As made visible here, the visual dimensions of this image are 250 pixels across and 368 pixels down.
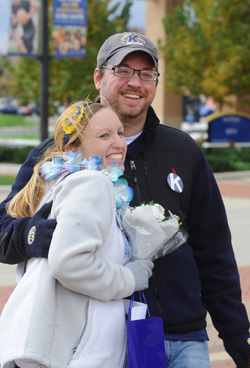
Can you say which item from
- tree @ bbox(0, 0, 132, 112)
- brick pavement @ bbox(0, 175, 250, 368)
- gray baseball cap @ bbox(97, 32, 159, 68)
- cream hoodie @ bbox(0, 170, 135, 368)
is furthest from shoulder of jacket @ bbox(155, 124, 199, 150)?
tree @ bbox(0, 0, 132, 112)

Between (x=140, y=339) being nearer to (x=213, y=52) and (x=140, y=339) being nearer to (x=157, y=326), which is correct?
(x=157, y=326)

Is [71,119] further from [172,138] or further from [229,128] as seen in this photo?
[229,128]

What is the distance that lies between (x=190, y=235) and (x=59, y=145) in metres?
0.81

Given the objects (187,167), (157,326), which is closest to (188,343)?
(157,326)

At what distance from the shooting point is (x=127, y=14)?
27.9 meters

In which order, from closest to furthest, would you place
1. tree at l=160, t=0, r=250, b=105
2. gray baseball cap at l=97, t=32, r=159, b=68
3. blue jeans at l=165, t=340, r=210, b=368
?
blue jeans at l=165, t=340, r=210, b=368 < gray baseball cap at l=97, t=32, r=159, b=68 < tree at l=160, t=0, r=250, b=105

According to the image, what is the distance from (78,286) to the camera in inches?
83.2

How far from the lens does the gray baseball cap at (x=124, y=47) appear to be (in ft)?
8.94

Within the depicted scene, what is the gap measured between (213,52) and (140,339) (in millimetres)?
21930

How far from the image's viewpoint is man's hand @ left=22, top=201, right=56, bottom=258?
2.24 m

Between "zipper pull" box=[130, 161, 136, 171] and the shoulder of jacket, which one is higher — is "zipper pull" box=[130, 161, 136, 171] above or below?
below

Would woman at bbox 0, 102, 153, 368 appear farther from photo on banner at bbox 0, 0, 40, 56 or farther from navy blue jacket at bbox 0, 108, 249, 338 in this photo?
photo on banner at bbox 0, 0, 40, 56

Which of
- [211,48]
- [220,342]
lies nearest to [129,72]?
[220,342]

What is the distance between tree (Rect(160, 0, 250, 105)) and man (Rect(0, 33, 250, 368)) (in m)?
19.4
